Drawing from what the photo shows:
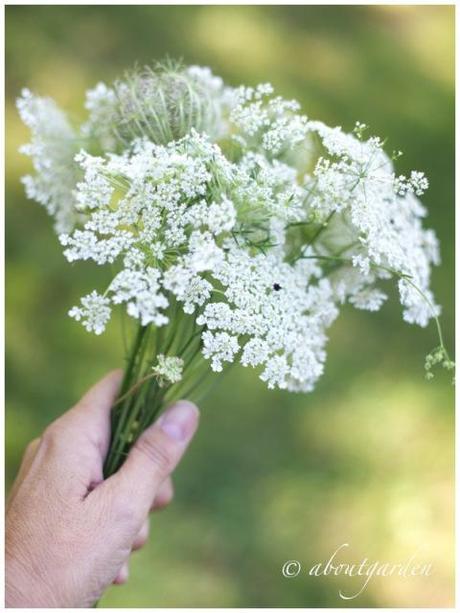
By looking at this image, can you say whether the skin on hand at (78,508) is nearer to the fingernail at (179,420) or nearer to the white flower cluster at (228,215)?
the fingernail at (179,420)

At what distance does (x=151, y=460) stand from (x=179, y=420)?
0.32ft

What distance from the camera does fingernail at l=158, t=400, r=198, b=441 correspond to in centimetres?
128

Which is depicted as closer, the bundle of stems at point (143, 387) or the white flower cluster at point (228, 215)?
the white flower cluster at point (228, 215)

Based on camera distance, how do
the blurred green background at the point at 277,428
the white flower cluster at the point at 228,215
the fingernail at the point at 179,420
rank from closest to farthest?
1. the white flower cluster at the point at 228,215
2. the fingernail at the point at 179,420
3. the blurred green background at the point at 277,428

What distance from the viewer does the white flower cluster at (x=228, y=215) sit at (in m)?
0.97

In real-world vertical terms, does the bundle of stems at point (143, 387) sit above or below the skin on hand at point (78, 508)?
above

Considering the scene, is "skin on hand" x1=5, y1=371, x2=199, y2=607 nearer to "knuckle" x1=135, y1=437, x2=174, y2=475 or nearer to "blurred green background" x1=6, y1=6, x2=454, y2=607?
"knuckle" x1=135, y1=437, x2=174, y2=475

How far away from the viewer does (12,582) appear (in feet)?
3.82

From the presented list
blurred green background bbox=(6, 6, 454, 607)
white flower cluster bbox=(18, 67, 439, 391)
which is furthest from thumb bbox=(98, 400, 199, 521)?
blurred green background bbox=(6, 6, 454, 607)

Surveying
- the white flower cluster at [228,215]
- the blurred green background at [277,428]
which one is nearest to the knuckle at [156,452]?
the white flower cluster at [228,215]

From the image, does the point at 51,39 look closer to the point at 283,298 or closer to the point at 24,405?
the point at 24,405

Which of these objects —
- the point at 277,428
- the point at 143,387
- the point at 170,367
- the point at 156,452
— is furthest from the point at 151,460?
the point at 277,428

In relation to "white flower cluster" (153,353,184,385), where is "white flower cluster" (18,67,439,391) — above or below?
above

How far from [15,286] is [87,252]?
1536mm
